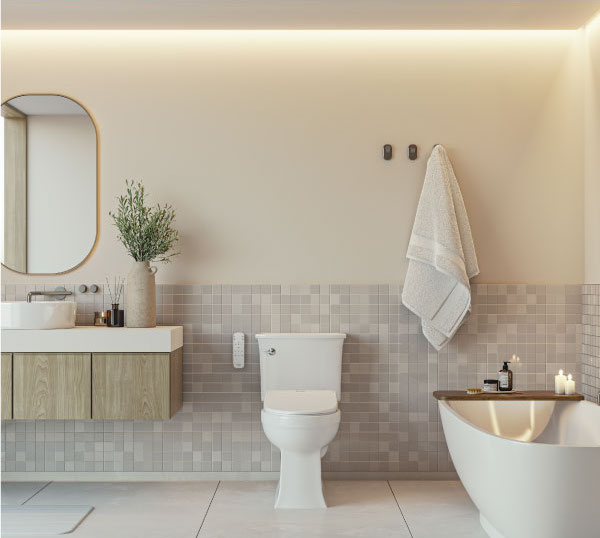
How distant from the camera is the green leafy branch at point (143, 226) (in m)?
3.45

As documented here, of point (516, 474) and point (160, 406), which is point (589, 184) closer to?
point (516, 474)

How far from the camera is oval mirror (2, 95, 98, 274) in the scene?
364 cm

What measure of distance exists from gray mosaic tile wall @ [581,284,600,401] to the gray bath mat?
8.65 ft

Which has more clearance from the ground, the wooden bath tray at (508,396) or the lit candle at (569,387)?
the lit candle at (569,387)

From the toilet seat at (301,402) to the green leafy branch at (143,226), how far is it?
0.96 m

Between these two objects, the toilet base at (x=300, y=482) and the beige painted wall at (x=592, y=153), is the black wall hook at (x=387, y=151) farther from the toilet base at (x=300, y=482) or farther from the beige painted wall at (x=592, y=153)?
the toilet base at (x=300, y=482)

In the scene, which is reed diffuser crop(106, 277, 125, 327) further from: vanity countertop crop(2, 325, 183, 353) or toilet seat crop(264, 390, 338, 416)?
toilet seat crop(264, 390, 338, 416)

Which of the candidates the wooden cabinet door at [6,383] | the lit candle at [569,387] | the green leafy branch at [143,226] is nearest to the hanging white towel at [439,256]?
the lit candle at [569,387]

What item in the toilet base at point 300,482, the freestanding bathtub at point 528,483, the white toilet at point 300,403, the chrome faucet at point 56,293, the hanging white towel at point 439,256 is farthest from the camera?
the chrome faucet at point 56,293

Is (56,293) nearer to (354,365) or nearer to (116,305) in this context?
(116,305)

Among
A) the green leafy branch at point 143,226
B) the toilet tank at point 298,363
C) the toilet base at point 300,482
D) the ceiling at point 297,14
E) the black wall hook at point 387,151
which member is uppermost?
the ceiling at point 297,14

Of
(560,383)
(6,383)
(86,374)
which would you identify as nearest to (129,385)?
(86,374)

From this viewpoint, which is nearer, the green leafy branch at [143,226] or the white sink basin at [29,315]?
the white sink basin at [29,315]

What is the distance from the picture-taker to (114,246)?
3664mm
